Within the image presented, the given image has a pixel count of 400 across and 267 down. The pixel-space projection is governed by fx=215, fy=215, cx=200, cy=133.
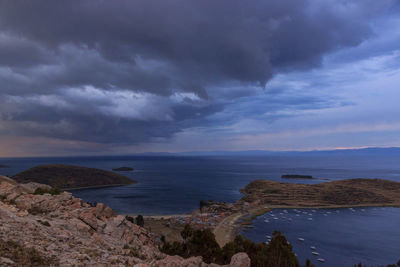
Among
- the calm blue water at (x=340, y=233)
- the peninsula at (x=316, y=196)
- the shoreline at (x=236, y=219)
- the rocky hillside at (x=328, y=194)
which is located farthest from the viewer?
the rocky hillside at (x=328, y=194)

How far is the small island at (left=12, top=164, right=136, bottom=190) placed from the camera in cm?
17012

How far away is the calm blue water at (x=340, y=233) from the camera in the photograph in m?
56.9

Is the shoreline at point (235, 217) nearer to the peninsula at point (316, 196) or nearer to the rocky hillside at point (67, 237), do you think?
the peninsula at point (316, 196)

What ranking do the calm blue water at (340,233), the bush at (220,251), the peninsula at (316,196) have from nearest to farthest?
the bush at (220,251) → the calm blue water at (340,233) → the peninsula at (316,196)

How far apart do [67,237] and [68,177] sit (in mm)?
196034

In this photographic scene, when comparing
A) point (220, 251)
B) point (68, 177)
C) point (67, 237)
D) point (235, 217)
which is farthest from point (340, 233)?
point (68, 177)

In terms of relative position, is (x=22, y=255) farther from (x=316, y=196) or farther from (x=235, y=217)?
(x=316, y=196)

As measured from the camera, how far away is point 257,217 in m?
93.2

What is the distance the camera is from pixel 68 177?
593 feet

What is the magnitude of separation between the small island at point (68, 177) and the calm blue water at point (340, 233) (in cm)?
14391

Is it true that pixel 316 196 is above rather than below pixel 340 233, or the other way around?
above

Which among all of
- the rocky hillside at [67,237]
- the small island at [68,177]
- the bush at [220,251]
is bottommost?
the small island at [68,177]

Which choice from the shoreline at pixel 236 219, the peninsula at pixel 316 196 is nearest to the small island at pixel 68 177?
the peninsula at pixel 316 196

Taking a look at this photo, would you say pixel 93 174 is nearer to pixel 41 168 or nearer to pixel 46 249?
pixel 41 168
